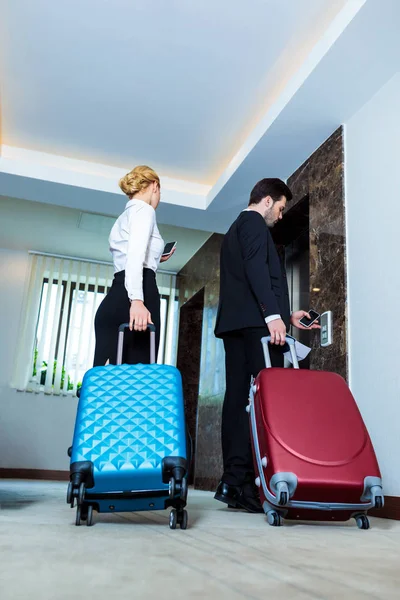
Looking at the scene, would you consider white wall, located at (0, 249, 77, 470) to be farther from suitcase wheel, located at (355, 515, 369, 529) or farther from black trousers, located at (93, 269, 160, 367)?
suitcase wheel, located at (355, 515, 369, 529)

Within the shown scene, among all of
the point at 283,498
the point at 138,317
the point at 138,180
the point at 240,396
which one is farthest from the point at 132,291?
the point at 283,498

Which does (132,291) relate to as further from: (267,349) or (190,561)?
(190,561)

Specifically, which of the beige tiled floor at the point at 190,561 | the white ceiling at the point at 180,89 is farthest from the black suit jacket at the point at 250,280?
the white ceiling at the point at 180,89

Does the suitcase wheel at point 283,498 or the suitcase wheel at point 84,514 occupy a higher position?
the suitcase wheel at point 283,498

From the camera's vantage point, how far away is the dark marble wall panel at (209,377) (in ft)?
14.4

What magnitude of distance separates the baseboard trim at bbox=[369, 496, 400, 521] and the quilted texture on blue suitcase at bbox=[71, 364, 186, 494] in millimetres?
1099

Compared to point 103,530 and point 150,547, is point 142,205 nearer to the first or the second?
point 103,530

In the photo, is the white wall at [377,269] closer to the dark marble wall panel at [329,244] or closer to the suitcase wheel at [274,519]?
the dark marble wall panel at [329,244]

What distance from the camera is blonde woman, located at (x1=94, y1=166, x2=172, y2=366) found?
5.87ft

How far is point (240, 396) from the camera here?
2.16 meters

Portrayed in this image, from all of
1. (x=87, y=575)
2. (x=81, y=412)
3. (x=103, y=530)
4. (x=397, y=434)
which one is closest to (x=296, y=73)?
(x=397, y=434)

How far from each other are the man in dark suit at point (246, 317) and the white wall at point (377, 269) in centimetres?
47

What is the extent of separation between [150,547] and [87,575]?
0.94 feet

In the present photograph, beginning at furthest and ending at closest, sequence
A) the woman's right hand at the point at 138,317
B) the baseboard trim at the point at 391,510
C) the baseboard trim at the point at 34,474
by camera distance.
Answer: the baseboard trim at the point at 34,474 < the baseboard trim at the point at 391,510 < the woman's right hand at the point at 138,317
